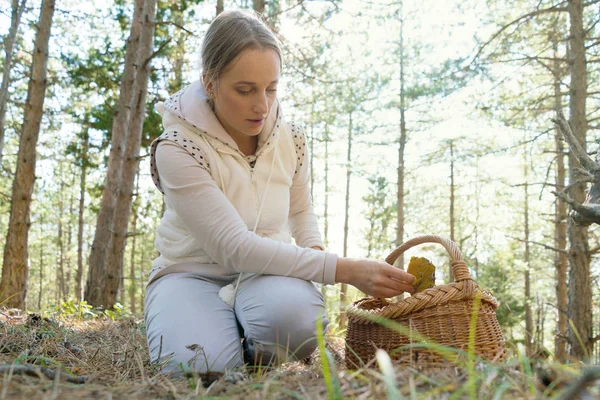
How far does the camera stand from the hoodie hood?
2033 mm

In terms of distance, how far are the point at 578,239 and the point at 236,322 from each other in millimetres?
4636

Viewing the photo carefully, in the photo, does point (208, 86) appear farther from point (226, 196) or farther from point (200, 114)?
point (226, 196)

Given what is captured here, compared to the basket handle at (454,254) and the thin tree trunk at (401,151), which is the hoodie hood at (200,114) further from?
the thin tree trunk at (401,151)

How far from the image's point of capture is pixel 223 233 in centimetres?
183

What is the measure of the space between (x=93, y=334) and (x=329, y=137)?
1391 centimetres

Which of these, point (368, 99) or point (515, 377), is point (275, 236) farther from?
point (368, 99)

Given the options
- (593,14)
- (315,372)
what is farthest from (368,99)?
(315,372)

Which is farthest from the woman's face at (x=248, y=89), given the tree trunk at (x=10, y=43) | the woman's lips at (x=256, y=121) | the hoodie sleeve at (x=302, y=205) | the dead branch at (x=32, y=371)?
the tree trunk at (x=10, y=43)

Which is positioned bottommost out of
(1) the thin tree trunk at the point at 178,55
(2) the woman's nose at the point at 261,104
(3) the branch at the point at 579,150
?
(3) the branch at the point at 579,150

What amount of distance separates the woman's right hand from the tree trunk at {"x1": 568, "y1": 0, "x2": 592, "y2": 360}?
413 centimetres

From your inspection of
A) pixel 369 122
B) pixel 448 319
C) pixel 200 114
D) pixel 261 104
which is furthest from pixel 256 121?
pixel 369 122

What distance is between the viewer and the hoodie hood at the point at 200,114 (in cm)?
203

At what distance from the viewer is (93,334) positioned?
9.16 ft

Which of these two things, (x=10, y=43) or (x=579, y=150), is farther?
(x=10, y=43)
